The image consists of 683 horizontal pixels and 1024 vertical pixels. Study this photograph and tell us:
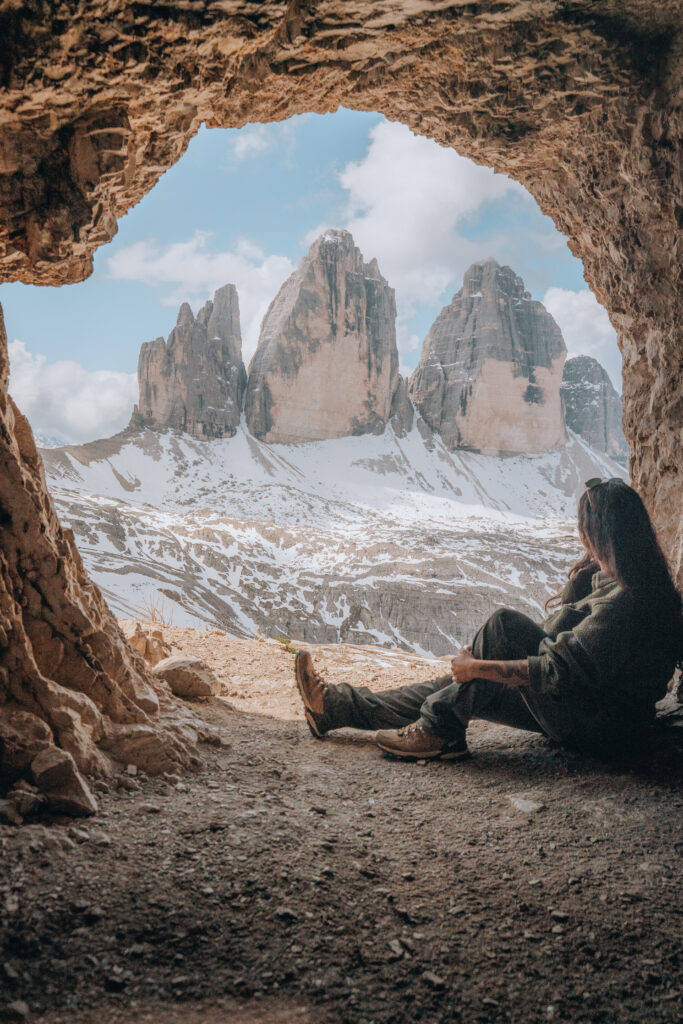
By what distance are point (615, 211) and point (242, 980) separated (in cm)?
519

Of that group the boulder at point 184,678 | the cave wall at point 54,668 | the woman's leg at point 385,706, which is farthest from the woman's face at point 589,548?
the boulder at point 184,678

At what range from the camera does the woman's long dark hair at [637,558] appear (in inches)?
120

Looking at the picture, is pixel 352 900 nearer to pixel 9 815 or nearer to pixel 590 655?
pixel 9 815

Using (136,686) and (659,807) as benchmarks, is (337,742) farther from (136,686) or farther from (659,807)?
(659,807)

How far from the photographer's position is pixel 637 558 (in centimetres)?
311

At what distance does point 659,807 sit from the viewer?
8.75ft

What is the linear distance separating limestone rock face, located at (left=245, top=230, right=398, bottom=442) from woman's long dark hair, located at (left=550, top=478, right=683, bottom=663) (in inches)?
2835

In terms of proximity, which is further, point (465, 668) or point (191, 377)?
point (191, 377)

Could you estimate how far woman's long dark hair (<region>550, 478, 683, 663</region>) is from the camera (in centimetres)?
305

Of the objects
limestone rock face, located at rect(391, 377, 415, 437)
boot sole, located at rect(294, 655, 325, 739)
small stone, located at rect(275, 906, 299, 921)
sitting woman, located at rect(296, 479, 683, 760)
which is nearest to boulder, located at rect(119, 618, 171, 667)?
boot sole, located at rect(294, 655, 325, 739)

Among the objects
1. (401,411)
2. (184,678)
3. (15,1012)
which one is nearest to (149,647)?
(184,678)

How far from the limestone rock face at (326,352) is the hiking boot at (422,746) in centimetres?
7166

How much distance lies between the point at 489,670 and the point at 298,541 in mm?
32520

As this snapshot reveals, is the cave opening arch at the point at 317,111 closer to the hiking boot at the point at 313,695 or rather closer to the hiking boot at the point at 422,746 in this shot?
the hiking boot at the point at 313,695
